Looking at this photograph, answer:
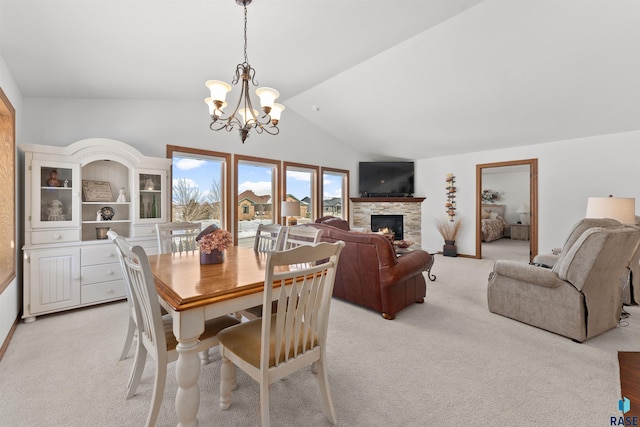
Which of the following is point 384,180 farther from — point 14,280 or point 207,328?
point 14,280

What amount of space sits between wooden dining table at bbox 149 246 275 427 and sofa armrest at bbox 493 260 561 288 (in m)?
2.50

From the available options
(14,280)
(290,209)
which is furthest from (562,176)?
(14,280)

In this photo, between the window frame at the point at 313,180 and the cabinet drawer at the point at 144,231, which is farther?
the window frame at the point at 313,180

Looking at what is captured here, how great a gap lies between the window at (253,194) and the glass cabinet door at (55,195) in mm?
2109

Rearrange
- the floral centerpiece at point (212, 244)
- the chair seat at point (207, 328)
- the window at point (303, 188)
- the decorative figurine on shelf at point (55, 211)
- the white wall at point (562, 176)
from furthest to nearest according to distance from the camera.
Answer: the window at point (303, 188), the white wall at point (562, 176), the decorative figurine on shelf at point (55, 211), the floral centerpiece at point (212, 244), the chair seat at point (207, 328)

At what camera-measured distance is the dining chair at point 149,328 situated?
51.3 inches

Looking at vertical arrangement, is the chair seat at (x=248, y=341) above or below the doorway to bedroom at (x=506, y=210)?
below

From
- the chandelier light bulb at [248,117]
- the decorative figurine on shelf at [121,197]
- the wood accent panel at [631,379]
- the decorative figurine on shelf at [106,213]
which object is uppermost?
the chandelier light bulb at [248,117]

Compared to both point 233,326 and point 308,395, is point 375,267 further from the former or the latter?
point 233,326

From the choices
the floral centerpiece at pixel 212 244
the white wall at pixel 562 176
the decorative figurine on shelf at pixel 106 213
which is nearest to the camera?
the floral centerpiece at pixel 212 244

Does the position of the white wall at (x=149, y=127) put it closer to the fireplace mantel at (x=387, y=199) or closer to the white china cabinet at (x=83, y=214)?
the white china cabinet at (x=83, y=214)

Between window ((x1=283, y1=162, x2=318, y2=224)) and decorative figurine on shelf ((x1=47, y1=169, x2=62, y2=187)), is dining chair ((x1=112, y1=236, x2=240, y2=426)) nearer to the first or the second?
decorative figurine on shelf ((x1=47, y1=169, x2=62, y2=187))

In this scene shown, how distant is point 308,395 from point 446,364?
1.10 metres

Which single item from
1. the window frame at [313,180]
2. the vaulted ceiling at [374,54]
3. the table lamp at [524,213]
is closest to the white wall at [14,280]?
the vaulted ceiling at [374,54]
